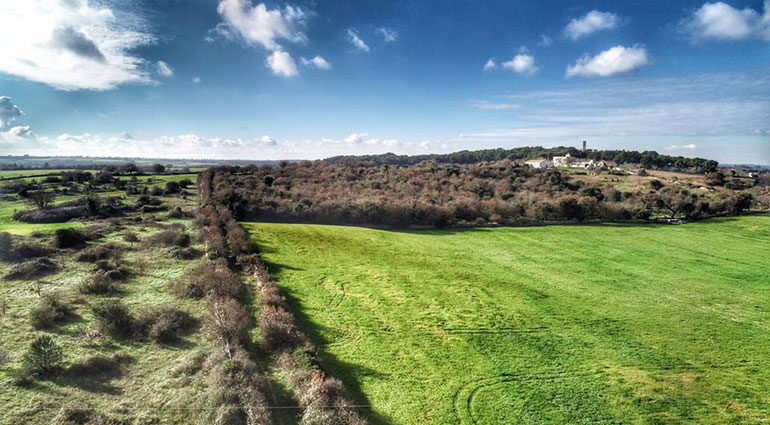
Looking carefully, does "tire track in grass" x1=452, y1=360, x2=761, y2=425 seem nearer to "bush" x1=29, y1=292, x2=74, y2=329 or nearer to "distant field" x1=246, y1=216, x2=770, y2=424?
"distant field" x1=246, y1=216, x2=770, y2=424

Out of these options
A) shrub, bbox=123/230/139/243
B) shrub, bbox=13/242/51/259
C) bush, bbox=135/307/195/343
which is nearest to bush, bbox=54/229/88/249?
shrub, bbox=13/242/51/259

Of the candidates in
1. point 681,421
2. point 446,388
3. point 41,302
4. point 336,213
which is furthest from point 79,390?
point 336,213

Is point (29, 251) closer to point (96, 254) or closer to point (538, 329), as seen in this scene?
point (96, 254)

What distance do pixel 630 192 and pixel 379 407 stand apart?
211ft

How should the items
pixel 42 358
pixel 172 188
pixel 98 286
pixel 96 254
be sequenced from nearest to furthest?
pixel 42 358 < pixel 98 286 < pixel 96 254 < pixel 172 188

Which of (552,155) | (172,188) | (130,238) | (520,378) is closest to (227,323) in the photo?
(520,378)

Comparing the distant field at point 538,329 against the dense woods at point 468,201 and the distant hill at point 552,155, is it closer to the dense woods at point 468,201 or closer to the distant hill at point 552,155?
the dense woods at point 468,201

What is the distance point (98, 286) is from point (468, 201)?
4150cm

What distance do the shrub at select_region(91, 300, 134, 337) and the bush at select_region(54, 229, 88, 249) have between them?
1439cm

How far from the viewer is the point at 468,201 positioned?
4756 centimetres

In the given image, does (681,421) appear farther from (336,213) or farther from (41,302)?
(336,213)

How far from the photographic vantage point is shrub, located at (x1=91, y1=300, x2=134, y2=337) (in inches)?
480

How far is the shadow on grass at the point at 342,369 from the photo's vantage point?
32.2 ft

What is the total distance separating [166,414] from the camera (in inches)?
332
